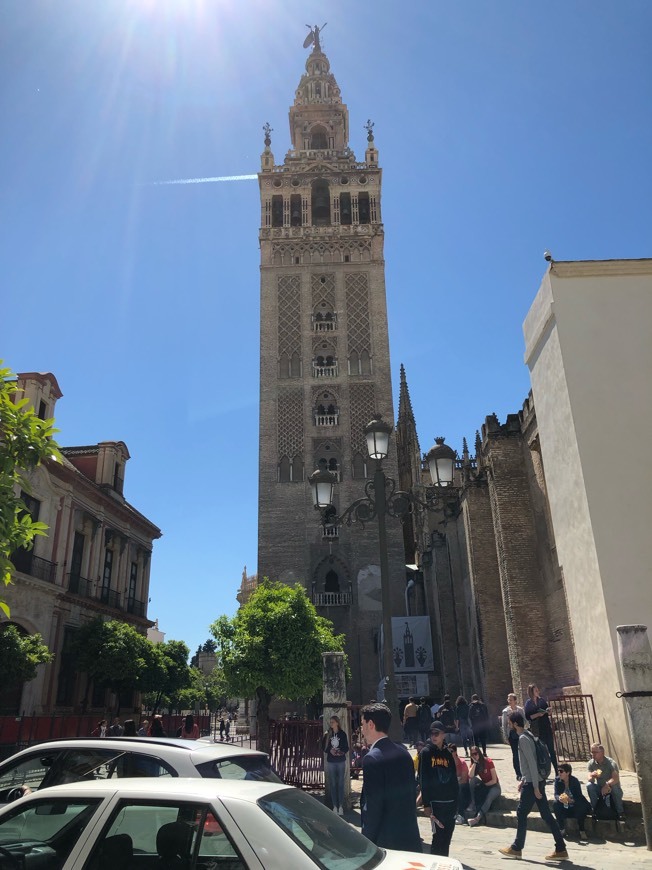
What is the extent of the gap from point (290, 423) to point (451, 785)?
31.6m

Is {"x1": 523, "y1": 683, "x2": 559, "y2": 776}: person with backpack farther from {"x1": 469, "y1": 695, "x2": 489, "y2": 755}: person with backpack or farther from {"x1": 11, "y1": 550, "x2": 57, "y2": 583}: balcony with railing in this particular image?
{"x1": 11, "y1": 550, "x2": 57, "y2": 583}: balcony with railing

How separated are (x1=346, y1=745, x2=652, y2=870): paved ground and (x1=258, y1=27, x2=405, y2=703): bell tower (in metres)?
23.9

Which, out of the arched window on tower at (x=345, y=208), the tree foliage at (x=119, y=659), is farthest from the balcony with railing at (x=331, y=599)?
the arched window on tower at (x=345, y=208)

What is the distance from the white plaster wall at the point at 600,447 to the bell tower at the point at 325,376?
68.1 ft

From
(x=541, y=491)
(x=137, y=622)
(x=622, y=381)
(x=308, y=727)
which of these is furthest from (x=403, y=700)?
(x=622, y=381)

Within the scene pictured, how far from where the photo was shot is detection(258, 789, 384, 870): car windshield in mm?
2842

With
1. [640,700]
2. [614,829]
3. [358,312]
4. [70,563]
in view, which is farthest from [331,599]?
[640,700]

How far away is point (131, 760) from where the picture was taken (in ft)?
15.3

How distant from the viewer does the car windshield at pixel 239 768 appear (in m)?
4.42

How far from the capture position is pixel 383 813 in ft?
13.7

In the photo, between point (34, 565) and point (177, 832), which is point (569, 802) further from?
point (34, 565)

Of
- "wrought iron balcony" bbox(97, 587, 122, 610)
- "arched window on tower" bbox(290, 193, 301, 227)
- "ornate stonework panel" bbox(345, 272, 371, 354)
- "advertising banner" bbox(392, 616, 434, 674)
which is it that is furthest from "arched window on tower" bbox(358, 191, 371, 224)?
"wrought iron balcony" bbox(97, 587, 122, 610)

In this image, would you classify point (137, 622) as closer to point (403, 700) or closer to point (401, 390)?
point (403, 700)

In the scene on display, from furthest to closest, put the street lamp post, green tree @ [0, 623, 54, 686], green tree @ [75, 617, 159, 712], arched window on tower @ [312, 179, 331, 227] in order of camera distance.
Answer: arched window on tower @ [312, 179, 331, 227]
green tree @ [75, 617, 159, 712]
green tree @ [0, 623, 54, 686]
the street lamp post
